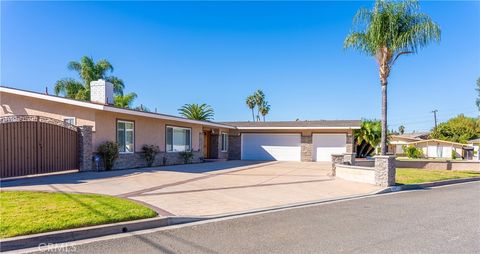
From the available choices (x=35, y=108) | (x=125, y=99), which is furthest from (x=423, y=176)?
(x=125, y=99)

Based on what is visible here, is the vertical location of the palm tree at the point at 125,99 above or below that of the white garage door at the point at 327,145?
above

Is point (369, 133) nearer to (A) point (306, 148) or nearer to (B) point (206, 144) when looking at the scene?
(A) point (306, 148)

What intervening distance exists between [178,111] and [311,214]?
2767 centimetres

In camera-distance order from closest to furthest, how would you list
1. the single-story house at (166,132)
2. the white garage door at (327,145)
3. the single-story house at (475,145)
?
the single-story house at (166,132)
the white garage door at (327,145)
the single-story house at (475,145)

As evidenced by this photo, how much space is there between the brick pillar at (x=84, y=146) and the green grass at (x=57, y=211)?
586 cm

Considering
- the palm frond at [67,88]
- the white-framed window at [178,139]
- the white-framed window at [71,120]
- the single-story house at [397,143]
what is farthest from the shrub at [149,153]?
the single-story house at [397,143]

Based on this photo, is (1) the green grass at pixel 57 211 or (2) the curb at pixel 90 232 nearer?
(2) the curb at pixel 90 232

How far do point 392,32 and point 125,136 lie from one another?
14.0 m

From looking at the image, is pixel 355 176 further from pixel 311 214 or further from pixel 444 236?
pixel 444 236

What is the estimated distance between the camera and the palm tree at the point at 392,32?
46.5 feet

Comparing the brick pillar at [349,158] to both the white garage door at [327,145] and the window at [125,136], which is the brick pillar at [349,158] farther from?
the window at [125,136]

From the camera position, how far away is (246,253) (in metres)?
4.70

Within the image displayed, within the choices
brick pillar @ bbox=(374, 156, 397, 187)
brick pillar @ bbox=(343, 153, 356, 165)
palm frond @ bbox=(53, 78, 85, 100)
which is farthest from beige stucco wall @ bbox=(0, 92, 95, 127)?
palm frond @ bbox=(53, 78, 85, 100)

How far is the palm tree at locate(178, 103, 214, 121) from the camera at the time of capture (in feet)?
105
